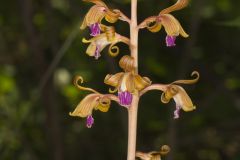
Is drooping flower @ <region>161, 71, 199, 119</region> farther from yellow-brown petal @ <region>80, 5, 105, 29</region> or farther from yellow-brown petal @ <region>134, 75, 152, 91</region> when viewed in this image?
yellow-brown petal @ <region>80, 5, 105, 29</region>

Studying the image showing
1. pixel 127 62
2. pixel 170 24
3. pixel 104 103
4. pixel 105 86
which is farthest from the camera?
pixel 105 86

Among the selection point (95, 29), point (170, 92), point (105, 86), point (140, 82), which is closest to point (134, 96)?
point (140, 82)

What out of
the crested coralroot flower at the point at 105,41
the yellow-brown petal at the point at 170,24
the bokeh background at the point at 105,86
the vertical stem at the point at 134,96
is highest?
the bokeh background at the point at 105,86

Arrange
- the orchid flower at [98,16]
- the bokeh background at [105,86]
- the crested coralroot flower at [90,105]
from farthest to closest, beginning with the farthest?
the bokeh background at [105,86], the crested coralroot flower at [90,105], the orchid flower at [98,16]

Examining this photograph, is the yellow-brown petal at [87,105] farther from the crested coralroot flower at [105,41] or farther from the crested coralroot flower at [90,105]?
the crested coralroot flower at [105,41]

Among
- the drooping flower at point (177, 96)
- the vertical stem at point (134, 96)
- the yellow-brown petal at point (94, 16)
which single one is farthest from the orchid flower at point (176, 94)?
the yellow-brown petal at point (94, 16)

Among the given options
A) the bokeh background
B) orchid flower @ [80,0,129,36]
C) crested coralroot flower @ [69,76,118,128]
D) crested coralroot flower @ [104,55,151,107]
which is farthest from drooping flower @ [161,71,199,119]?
the bokeh background

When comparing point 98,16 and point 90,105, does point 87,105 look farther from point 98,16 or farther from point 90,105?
point 98,16
